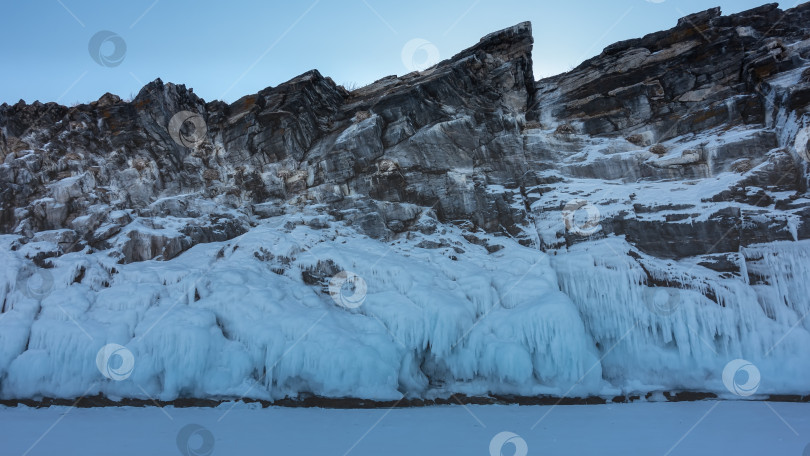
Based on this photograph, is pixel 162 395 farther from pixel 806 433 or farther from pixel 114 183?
pixel 806 433

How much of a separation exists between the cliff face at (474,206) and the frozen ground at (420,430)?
0.93 metres

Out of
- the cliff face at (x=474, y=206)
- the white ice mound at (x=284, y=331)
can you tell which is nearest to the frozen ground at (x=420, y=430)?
the white ice mound at (x=284, y=331)

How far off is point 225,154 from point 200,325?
9765 mm

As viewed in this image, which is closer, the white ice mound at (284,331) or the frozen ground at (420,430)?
the frozen ground at (420,430)

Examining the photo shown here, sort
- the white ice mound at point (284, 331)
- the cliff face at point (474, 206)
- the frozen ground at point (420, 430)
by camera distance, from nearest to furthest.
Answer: the frozen ground at point (420, 430)
the white ice mound at point (284, 331)
the cliff face at point (474, 206)

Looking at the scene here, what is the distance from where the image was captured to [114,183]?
51.8 feet

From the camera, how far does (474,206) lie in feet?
51.0

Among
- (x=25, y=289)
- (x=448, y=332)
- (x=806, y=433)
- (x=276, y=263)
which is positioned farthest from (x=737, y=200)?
(x=25, y=289)

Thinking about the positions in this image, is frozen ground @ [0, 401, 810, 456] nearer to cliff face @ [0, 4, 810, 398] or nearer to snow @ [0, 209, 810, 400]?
snow @ [0, 209, 810, 400]

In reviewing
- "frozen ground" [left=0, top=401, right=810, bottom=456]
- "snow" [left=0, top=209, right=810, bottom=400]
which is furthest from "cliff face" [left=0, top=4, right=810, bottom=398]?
"frozen ground" [left=0, top=401, right=810, bottom=456]

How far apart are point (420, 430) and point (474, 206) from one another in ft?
Answer: 29.8

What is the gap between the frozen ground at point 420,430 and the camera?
6922 millimetres

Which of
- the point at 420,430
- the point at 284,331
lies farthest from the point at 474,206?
the point at 420,430

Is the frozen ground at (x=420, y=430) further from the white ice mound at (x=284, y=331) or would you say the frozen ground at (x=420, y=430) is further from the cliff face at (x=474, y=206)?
the cliff face at (x=474, y=206)
